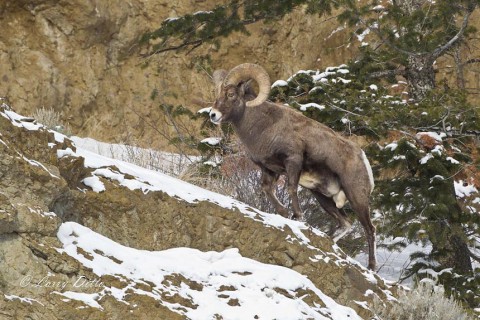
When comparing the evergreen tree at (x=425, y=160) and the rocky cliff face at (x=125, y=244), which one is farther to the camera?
the evergreen tree at (x=425, y=160)

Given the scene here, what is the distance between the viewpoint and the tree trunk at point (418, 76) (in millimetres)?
13484

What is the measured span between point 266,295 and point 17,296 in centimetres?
204

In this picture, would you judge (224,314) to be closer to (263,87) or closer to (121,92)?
(263,87)

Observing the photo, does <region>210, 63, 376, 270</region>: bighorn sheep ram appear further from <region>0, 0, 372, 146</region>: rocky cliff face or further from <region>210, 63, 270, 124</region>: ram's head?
<region>0, 0, 372, 146</region>: rocky cliff face

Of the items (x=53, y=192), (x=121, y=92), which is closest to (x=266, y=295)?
(x=53, y=192)

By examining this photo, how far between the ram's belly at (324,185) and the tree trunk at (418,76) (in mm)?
4751

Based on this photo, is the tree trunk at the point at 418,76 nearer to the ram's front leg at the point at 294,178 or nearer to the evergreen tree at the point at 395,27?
the evergreen tree at the point at 395,27

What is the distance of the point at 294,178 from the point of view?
8.56m

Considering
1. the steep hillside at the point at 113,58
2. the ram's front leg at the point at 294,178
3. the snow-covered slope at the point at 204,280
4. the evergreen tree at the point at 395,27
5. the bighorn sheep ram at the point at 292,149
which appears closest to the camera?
the snow-covered slope at the point at 204,280

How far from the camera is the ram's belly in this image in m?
9.03

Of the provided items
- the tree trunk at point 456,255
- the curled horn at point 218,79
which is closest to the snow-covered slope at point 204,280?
the curled horn at point 218,79

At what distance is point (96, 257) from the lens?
20.0 ft

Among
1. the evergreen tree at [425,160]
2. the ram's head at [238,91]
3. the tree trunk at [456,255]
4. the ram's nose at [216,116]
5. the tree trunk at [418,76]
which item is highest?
the ram's head at [238,91]

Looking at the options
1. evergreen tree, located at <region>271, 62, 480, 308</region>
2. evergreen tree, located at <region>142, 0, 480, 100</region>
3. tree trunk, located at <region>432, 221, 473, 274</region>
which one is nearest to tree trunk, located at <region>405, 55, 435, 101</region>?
evergreen tree, located at <region>142, 0, 480, 100</region>
